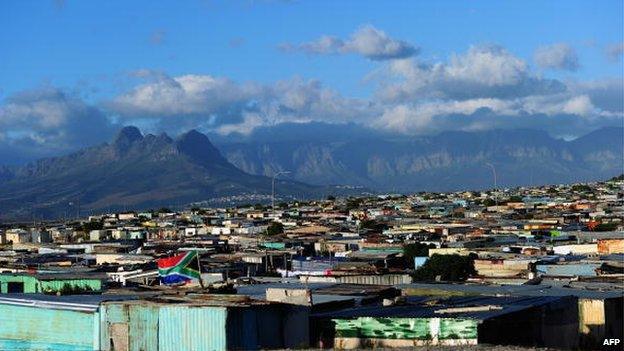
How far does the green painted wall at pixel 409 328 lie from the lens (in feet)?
70.5

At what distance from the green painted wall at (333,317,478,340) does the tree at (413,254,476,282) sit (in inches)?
678

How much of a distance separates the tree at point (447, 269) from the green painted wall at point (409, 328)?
56.5 ft

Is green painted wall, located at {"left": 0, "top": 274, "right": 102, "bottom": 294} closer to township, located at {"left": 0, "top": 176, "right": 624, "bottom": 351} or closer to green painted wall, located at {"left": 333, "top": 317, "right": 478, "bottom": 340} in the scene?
township, located at {"left": 0, "top": 176, "right": 624, "bottom": 351}

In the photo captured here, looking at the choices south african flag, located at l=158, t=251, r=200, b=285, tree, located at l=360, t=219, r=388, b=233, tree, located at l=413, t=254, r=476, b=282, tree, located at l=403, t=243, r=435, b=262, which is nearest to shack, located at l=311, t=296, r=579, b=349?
south african flag, located at l=158, t=251, r=200, b=285

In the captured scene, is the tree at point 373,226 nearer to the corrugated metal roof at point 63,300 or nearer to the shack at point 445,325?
the shack at point 445,325

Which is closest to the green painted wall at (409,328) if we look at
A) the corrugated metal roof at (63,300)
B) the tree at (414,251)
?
the corrugated metal roof at (63,300)

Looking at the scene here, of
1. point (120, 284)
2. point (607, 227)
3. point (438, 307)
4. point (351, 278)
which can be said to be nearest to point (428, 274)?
point (351, 278)

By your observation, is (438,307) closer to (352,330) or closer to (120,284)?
(352,330)

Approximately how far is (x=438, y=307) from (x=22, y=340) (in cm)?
892

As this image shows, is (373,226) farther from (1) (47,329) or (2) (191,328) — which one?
(2) (191,328)

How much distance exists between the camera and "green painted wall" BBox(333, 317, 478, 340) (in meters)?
21.5

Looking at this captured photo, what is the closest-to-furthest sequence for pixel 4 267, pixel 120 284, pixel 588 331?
pixel 588 331, pixel 120 284, pixel 4 267

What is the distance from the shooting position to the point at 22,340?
76.2 ft

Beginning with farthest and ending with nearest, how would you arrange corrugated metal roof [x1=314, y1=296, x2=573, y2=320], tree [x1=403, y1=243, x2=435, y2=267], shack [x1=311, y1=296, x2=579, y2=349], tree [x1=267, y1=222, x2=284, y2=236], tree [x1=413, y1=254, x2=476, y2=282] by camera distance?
tree [x1=267, y1=222, x2=284, y2=236]
tree [x1=403, y1=243, x2=435, y2=267]
tree [x1=413, y1=254, x2=476, y2=282]
corrugated metal roof [x1=314, y1=296, x2=573, y2=320]
shack [x1=311, y1=296, x2=579, y2=349]
